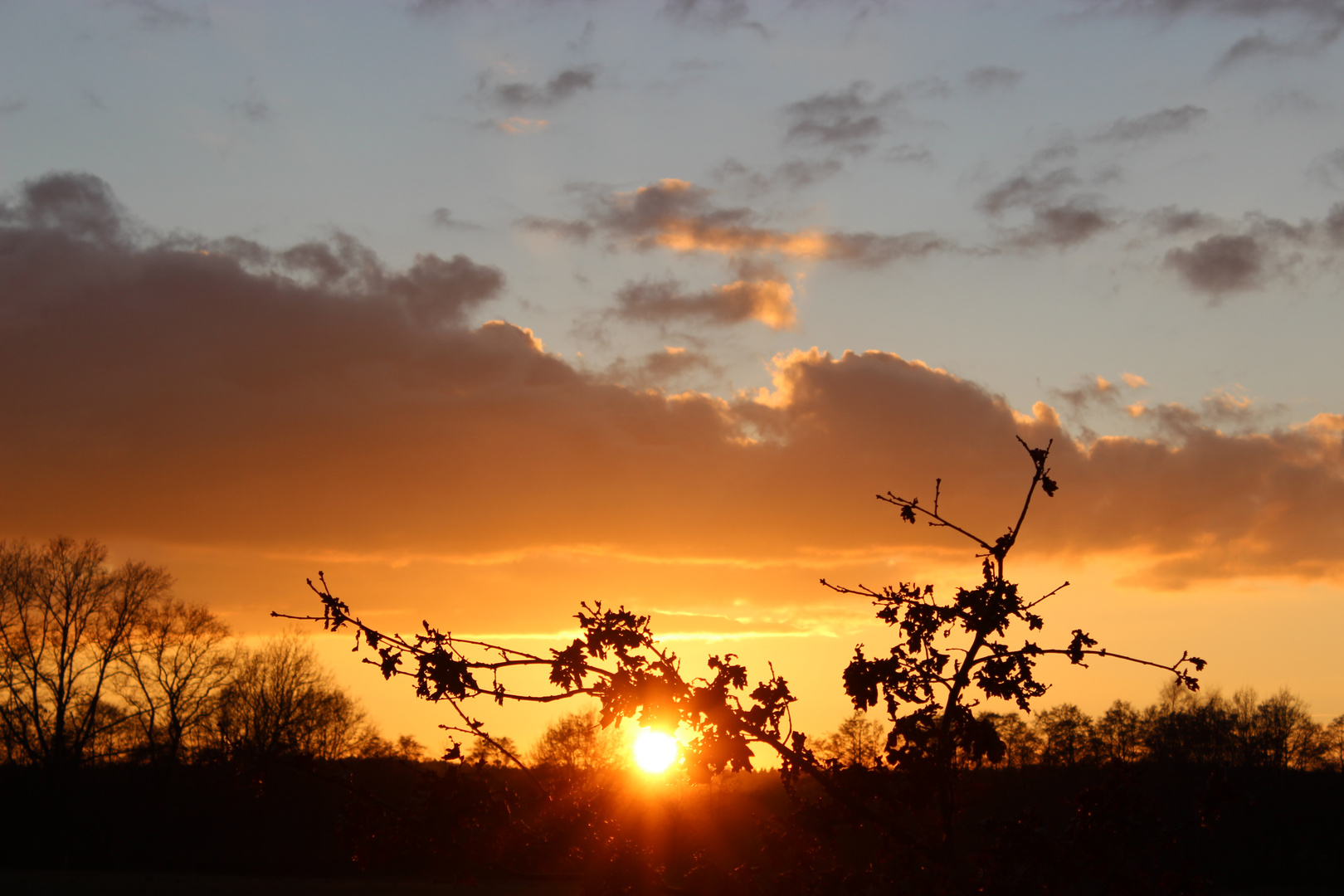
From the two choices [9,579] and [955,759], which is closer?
[955,759]

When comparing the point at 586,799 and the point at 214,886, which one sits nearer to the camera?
the point at 586,799

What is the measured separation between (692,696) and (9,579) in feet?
230

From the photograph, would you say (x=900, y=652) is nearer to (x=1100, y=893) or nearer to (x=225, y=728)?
(x=1100, y=893)

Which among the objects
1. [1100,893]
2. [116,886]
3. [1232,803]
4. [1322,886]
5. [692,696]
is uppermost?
[692,696]

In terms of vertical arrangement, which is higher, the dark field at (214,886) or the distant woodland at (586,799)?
the distant woodland at (586,799)

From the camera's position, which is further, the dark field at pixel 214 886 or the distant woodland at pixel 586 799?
the dark field at pixel 214 886

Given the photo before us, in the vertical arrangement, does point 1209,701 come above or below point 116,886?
above

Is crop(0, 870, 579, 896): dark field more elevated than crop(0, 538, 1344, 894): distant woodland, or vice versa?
crop(0, 538, 1344, 894): distant woodland

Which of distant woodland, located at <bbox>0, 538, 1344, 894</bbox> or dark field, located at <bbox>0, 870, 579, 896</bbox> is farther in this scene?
dark field, located at <bbox>0, 870, 579, 896</bbox>

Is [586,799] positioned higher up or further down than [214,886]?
higher up

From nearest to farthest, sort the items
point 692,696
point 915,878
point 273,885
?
point 692,696, point 915,878, point 273,885

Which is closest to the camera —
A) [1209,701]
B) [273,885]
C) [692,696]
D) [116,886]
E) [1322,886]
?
[692,696]

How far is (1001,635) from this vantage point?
18.8ft

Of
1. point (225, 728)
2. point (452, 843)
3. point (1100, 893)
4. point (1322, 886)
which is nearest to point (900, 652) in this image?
point (1100, 893)
